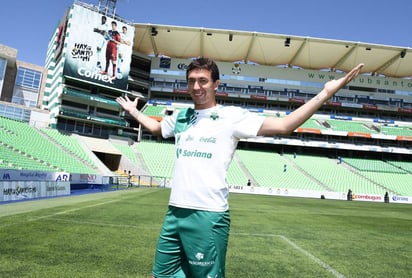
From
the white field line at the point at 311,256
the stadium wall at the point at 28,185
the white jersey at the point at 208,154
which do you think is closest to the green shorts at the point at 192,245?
the white jersey at the point at 208,154

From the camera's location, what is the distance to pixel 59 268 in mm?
4227

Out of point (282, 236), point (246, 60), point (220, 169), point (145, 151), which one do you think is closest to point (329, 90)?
point (220, 169)

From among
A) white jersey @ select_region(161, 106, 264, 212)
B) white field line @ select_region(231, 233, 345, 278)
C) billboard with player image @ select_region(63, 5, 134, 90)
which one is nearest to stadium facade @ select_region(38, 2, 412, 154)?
billboard with player image @ select_region(63, 5, 134, 90)

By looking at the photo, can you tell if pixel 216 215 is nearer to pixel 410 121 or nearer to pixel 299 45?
pixel 299 45

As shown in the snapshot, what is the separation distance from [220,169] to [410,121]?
69438mm

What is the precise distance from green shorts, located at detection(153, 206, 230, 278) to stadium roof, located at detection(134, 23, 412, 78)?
48.7 m

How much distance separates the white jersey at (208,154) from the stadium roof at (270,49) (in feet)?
158

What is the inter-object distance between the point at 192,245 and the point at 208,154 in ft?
2.11

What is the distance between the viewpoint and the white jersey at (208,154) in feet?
7.16

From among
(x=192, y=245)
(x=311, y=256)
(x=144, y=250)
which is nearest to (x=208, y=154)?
(x=192, y=245)

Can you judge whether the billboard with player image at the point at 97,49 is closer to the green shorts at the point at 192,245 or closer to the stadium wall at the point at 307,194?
the stadium wall at the point at 307,194

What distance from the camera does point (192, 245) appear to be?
6.97 ft

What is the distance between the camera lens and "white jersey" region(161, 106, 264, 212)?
2.18 metres

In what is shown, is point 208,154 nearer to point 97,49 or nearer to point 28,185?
point 28,185
